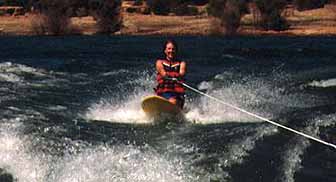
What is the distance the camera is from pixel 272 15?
174ft

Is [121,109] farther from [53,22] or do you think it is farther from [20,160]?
[53,22]

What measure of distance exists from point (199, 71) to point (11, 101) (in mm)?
10011

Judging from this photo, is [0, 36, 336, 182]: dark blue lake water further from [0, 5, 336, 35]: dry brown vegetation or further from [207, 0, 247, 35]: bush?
[0, 5, 336, 35]: dry brown vegetation

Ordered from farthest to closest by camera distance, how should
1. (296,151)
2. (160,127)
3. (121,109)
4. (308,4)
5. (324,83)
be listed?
1. (308,4)
2. (324,83)
3. (121,109)
4. (160,127)
5. (296,151)

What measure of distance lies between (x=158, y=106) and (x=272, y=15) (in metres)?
42.3

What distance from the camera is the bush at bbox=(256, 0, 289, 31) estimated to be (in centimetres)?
5262

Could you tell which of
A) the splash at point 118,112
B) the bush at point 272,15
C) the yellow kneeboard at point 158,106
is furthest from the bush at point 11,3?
the yellow kneeboard at point 158,106

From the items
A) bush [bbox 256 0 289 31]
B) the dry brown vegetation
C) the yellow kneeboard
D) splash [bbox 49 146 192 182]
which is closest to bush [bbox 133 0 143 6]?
the dry brown vegetation

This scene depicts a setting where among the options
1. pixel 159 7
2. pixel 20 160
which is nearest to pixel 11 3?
pixel 159 7

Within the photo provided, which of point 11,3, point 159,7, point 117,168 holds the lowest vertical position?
point 159,7

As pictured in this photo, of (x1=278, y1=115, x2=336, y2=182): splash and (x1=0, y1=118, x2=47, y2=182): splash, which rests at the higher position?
(x1=0, y1=118, x2=47, y2=182): splash

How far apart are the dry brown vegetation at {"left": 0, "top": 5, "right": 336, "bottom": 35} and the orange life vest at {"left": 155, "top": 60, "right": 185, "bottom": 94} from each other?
118 ft

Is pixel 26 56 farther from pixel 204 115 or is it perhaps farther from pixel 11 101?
pixel 204 115

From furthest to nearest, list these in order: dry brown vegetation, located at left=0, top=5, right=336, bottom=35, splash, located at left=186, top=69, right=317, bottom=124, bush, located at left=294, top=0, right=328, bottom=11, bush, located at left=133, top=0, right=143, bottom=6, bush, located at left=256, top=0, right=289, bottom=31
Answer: bush, located at left=133, top=0, right=143, bottom=6, bush, located at left=294, top=0, right=328, bottom=11, bush, located at left=256, top=0, right=289, bottom=31, dry brown vegetation, located at left=0, top=5, right=336, bottom=35, splash, located at left=186, top=69, right=317, bottom=124
